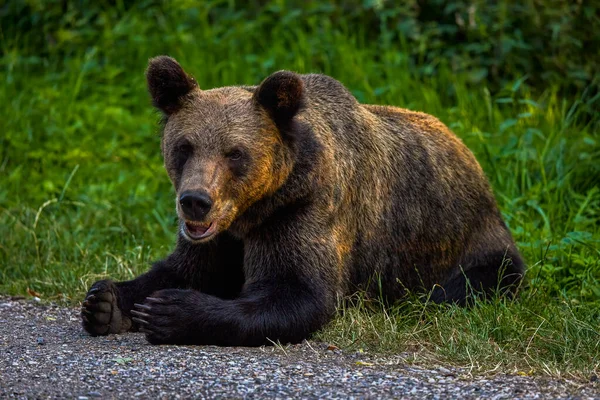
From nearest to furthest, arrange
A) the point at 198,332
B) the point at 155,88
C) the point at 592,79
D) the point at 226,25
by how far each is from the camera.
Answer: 1. the point at 198,332
2. the point at 155,88
3. the point at 592,79
4. the point at 226,25

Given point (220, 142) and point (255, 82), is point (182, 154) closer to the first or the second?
point (220, 142)

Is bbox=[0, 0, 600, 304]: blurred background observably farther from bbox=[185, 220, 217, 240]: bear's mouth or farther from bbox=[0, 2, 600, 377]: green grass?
bbox=[185, 220, 217, 240]: bear's mouth

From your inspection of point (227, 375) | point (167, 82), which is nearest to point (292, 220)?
point (167, 82)

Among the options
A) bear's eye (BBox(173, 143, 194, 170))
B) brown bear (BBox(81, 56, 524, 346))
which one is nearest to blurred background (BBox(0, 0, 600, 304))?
brown bear (BBox(81, 56, 524, 346))

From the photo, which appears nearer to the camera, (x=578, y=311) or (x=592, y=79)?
(x=578, y=311)

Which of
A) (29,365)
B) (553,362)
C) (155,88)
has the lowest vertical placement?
(553,362)

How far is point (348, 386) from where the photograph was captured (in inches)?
166

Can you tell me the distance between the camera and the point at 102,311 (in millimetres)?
5246

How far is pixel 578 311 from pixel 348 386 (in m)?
1.66

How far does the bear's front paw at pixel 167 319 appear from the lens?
4949 millimetres

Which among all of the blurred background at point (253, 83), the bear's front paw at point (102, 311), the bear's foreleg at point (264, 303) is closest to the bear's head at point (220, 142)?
the bear's foreleg at point (264, 303)

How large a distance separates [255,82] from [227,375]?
17.3 ft

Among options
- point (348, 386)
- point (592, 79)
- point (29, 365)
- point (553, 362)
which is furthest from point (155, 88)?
point (592, 79)

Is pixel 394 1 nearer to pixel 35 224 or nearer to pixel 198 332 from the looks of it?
pixel 35 224
